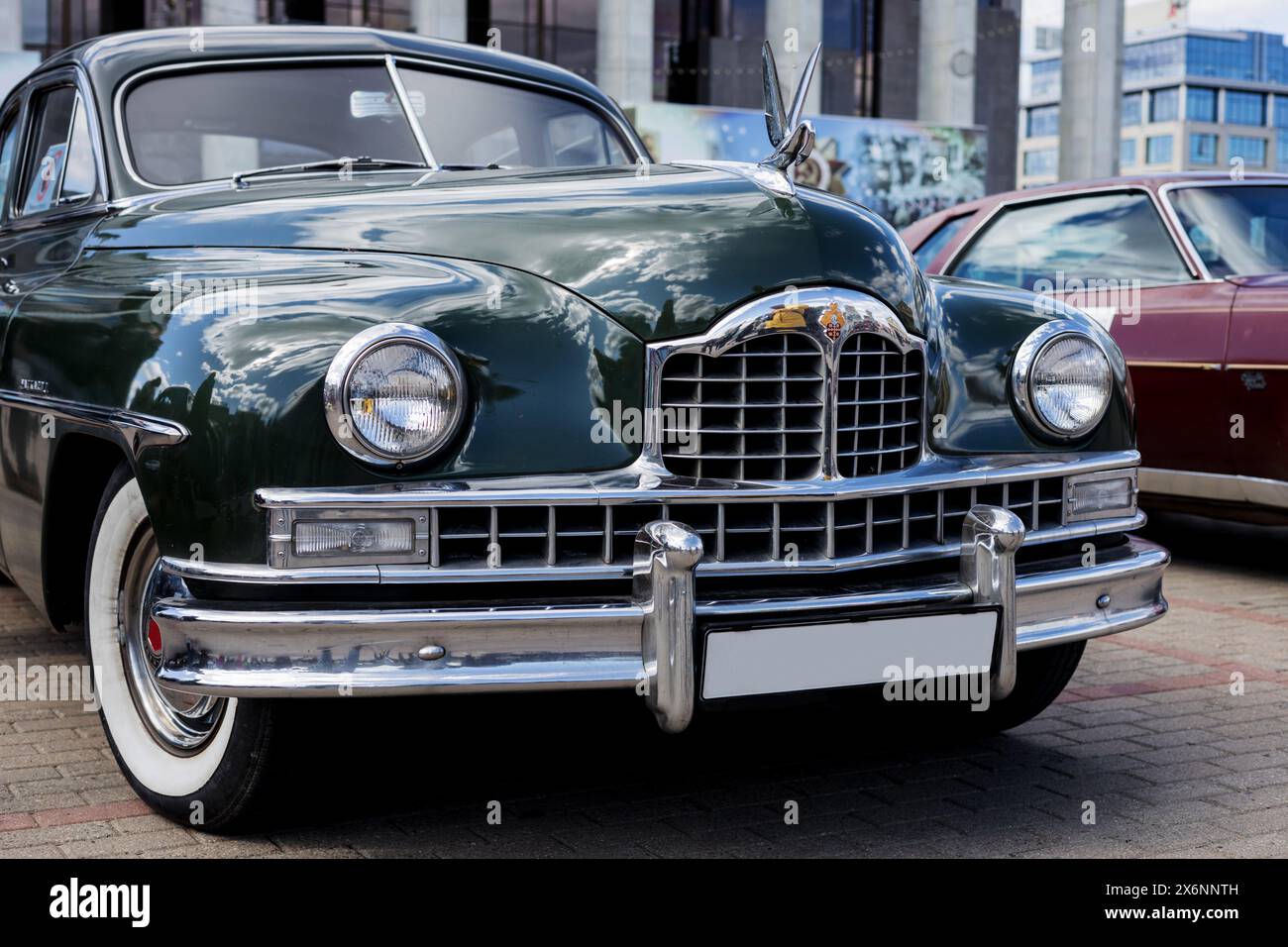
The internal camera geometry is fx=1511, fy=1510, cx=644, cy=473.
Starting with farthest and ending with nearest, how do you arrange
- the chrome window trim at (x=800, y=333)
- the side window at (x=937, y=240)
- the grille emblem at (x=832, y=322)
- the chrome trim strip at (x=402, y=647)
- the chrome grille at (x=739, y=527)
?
the side window at (x=937, y=240) → the grille emblem at (x=832, y=322) → the chrome window trim at (x=800, y=333) → the chrome grille at (x=739, y=527) → the chrome trim strip at (x=402, y=647)

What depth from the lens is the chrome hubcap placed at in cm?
318

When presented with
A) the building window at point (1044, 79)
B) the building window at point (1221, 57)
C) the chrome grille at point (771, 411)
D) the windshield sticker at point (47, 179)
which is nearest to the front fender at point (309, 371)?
the chrome grille at point (771, 411)

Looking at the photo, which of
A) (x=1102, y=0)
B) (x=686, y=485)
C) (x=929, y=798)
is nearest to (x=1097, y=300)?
(x=929, y=798)

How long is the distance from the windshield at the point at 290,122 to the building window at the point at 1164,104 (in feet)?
323

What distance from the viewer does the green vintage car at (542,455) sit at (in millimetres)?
2771

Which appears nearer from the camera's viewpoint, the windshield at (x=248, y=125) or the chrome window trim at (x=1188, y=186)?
the windshield at (x=248, y=125)

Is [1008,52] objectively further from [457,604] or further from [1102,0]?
[457,604]

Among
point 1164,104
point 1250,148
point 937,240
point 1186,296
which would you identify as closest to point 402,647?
point 1186,296

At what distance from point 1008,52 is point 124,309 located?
135ft

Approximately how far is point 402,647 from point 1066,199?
18.1ft

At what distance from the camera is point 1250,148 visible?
324ft

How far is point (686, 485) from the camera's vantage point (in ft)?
9.69

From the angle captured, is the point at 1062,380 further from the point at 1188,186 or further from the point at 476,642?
the point at 1188,186

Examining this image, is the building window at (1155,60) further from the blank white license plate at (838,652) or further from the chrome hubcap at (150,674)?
the chrome hubcap at (150,674)
